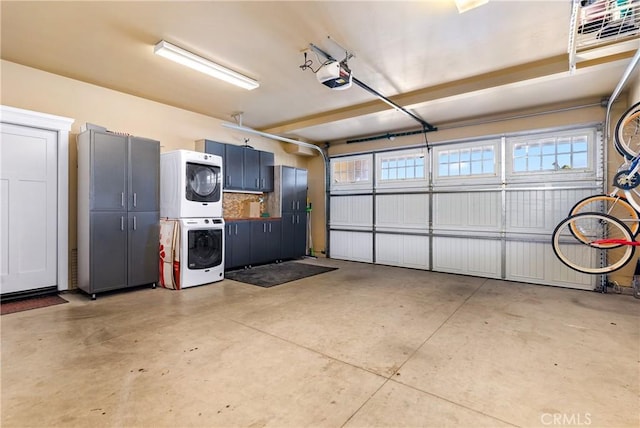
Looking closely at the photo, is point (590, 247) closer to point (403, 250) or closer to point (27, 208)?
point (403, 250)

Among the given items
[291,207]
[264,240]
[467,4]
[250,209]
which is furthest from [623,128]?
[250,209]

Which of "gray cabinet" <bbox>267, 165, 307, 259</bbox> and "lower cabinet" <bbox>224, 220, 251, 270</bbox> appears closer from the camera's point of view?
"lower cabinet" <bbox>224, 220, 251, 270</bbox>

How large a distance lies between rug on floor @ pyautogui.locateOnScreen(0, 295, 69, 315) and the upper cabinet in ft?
9.71

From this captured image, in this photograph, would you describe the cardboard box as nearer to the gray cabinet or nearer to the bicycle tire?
the gray cabinet

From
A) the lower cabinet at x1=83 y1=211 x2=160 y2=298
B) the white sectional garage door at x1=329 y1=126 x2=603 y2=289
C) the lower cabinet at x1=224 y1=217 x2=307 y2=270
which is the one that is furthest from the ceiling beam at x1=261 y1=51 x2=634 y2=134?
the lower cabinet at x1=83 y1=211 x2=160 y2=298

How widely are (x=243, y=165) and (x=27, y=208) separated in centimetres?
324

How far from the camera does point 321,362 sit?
7.46 ft

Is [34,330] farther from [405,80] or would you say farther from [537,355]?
[405,80]

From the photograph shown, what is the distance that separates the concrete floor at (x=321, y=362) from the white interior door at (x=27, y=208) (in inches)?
24.5

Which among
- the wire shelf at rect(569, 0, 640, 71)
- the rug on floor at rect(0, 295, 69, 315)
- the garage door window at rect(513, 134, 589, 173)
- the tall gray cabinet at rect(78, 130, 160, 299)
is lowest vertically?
the rug on floor at rect(0, 295, 69, 315)

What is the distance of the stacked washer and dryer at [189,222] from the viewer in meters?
4.38

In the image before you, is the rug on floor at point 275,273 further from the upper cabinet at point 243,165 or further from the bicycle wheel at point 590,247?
the bicycle wheel at point 590,247

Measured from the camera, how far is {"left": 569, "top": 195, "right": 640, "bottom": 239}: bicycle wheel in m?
3.53

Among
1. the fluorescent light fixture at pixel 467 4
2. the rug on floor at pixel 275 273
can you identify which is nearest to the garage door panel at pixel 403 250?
the rug on floor at pixel 275 273
